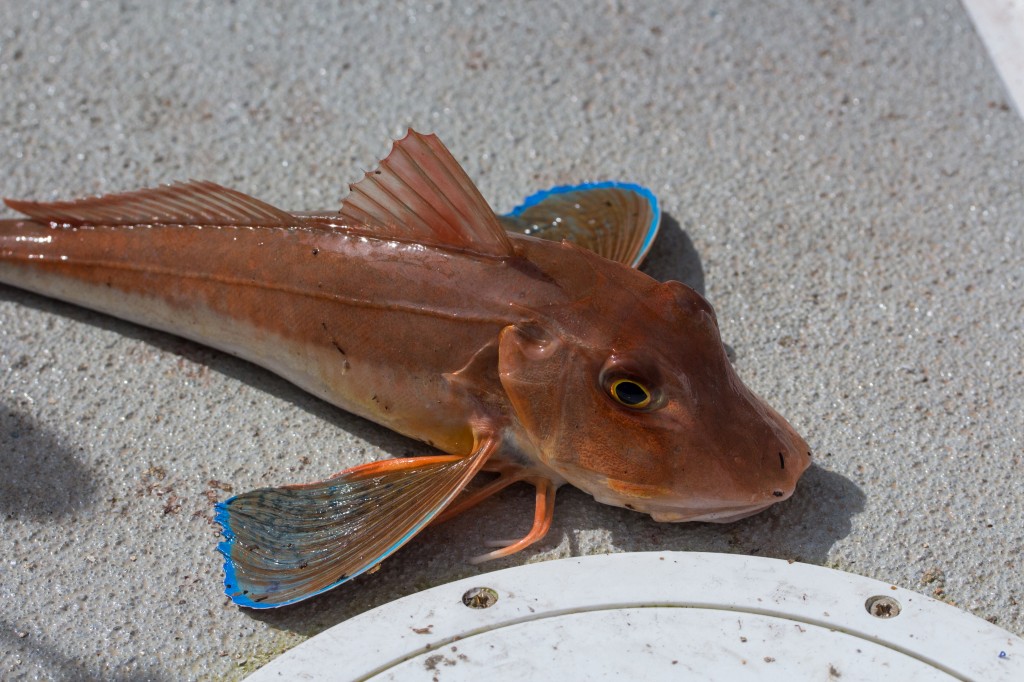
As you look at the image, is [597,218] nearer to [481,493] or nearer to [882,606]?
[481,493]

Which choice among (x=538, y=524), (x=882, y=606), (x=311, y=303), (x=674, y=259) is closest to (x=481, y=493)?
(x=538, y=524)

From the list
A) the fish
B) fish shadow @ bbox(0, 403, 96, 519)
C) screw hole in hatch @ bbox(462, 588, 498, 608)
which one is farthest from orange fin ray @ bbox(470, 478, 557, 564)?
fish shadow @ bbox(0, 403, 96, 519)

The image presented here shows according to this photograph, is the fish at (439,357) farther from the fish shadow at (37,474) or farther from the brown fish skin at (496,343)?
the fish shadow at (37,474)

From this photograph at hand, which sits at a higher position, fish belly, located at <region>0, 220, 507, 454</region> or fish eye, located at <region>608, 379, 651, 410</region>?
fish eye, located at <region>608, 379, 651, 410</region>

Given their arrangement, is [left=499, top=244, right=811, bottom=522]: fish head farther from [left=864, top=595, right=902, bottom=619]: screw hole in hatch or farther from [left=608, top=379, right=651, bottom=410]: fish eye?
[left=864, top=595, right=902, bottom=619]: screw hole in hatch

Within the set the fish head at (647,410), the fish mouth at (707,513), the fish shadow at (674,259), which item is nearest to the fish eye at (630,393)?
the fish head at (647,410)
